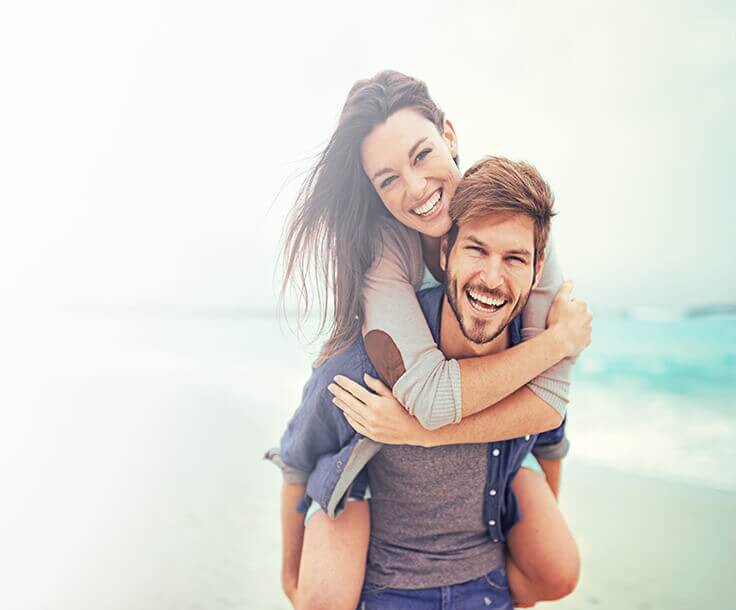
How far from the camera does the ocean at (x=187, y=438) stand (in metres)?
2.51

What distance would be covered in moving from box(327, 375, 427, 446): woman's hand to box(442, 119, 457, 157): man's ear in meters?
0.52

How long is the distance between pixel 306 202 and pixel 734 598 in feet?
6.66

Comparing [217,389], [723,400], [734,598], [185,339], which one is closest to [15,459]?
[217,389]

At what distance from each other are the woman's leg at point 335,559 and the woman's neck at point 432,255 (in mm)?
539

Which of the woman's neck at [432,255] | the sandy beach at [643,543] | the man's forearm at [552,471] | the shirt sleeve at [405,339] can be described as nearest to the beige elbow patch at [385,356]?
the shirt sleeve at [405,339]

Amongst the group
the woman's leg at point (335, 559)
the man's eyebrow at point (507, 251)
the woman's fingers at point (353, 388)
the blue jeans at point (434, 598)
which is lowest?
the blue jeans at point (434, 598)

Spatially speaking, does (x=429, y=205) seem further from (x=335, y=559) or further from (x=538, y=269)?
(x=335, y=559)

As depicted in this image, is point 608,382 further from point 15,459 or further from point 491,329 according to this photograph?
point 491,329

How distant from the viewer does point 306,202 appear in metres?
1.61

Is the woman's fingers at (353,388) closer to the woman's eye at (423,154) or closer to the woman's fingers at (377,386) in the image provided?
the woman's fingers at (377,386)

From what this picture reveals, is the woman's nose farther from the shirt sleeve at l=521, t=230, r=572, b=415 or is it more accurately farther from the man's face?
the shirt sleeve at l=521, t=230, r=572, b=415

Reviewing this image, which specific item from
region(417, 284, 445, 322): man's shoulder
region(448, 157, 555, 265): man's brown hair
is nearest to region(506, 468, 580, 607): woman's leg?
region(417, 284, 445, 322): man's shoulder

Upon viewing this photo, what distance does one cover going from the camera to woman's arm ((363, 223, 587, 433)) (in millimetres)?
1425

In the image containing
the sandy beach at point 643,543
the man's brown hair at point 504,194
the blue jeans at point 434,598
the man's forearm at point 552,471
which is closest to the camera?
the man's brown hair at point 504,194
